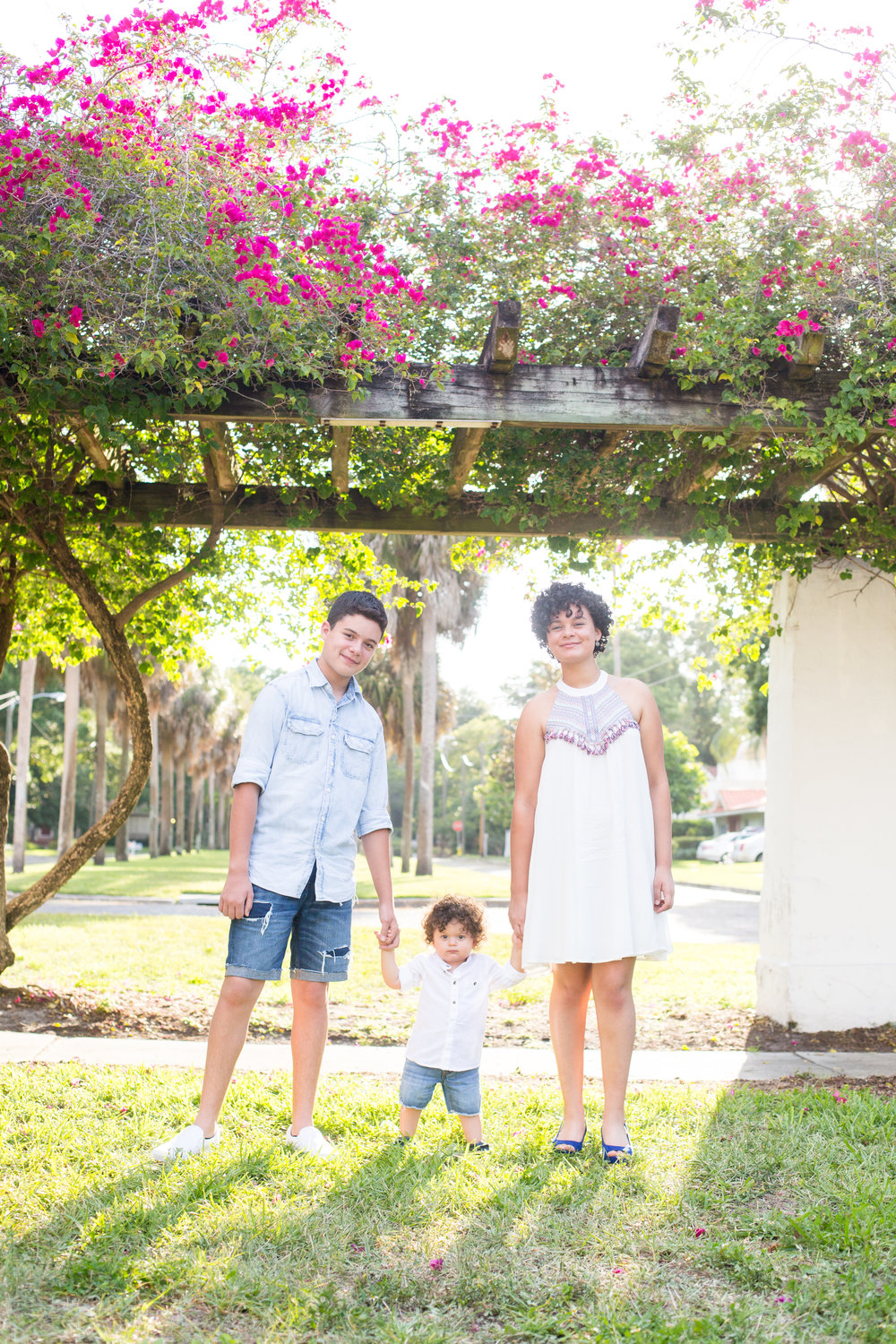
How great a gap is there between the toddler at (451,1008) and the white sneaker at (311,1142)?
0.99 feet

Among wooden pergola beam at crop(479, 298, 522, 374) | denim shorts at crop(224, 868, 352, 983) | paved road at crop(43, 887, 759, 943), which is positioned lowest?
paved road at crop(43, 887, 759, 943)

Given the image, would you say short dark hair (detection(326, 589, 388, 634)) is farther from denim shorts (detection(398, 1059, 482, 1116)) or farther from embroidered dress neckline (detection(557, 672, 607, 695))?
denim shorts (detection(398, 1059, 482, 1116))

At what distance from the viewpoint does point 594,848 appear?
3.58m

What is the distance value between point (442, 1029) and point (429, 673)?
19.5 metres

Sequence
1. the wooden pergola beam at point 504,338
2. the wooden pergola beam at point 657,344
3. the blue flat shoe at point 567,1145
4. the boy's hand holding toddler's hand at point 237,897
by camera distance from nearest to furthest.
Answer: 1. the boy's hand holding toddler's hand at point 237,897
2. the blue flat shoe at point 567,1145
3. the wooden pergola beam at point 504,338
4. the wooden pergola beam at point 657,344

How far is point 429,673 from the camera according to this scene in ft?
76.1

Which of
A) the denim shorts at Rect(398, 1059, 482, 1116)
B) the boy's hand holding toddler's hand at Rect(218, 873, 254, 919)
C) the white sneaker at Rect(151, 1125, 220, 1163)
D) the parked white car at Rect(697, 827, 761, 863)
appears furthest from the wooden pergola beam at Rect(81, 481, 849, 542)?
the parked white car at Rect(697, 827, 761, 863)

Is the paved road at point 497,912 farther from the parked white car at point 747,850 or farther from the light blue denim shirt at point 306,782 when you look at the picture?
the parked white car at point 747,850

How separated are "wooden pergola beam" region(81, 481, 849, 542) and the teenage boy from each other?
2387mm

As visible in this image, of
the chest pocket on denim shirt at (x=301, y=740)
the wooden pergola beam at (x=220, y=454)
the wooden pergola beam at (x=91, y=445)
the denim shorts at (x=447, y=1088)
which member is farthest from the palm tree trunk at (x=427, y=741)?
the denim shorts at (x=447, y=1088)

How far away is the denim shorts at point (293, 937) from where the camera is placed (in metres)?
3.50

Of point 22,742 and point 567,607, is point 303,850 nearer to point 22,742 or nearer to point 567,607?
point 567,607

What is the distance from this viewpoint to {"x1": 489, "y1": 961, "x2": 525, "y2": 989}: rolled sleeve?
12.4 ft

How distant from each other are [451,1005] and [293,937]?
0.62m
